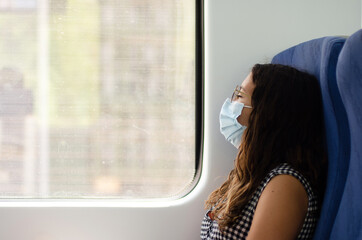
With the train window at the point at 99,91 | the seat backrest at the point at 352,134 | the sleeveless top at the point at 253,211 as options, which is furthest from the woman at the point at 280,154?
the train window at the point at 99,91

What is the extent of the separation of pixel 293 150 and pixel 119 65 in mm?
874

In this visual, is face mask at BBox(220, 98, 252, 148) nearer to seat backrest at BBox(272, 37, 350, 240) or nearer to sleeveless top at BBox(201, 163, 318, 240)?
sleeveless top at BBox(201, 163, 318, 240)

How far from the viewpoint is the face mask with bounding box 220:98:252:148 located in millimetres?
1529

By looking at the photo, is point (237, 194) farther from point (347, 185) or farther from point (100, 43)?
point (100, 43)

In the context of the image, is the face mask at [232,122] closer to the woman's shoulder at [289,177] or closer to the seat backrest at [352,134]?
the woman's shoulder at [289,177]

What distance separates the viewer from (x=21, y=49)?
1895mm

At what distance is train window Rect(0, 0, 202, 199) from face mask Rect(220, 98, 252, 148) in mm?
307

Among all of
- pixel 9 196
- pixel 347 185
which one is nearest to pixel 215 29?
pixel 347 185

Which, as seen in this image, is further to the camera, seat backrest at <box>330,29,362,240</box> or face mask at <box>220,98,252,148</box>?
face mask at <box>220,98,252,148</box>

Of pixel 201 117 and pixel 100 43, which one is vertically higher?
pixel 100 43

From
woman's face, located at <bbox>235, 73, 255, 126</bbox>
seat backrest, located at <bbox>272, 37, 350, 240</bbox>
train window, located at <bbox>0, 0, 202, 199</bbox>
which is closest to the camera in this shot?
seat backrest, located at <bbox>272, 37, 350, 240</bbox>

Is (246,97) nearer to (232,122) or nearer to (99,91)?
(232,122)

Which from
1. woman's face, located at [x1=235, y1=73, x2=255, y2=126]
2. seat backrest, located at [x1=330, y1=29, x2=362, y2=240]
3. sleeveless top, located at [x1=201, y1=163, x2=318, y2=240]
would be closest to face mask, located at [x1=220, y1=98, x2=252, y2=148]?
woman's face, located at [x1=235, y1=73, x2=255, y2=126]

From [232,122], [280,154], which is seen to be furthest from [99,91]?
[280,154]
